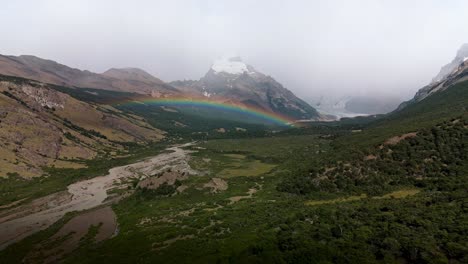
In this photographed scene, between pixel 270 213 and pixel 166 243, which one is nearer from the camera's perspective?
pixel 166 243

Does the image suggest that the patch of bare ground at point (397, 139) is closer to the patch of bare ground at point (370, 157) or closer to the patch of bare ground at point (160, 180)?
the patch of bare ground at point (370, 157)

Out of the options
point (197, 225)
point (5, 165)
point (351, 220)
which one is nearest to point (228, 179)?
point (197, 225)

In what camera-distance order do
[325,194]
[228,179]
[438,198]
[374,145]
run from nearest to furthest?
[438,198]
[325,194]
[374,145]
[228,179]

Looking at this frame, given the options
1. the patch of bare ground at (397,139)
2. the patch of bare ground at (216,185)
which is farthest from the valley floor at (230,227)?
the patch of bare ground at (397,139)

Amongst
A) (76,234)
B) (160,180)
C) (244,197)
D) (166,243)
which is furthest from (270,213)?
(160,180)

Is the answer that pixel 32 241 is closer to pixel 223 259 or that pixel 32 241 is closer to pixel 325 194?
→ pixel 223 259

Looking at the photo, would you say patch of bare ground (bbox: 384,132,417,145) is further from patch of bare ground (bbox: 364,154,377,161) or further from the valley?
patch of bare ground (bbox: 364,154,377,161)

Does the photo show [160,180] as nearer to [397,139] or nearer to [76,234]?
[76,234]
